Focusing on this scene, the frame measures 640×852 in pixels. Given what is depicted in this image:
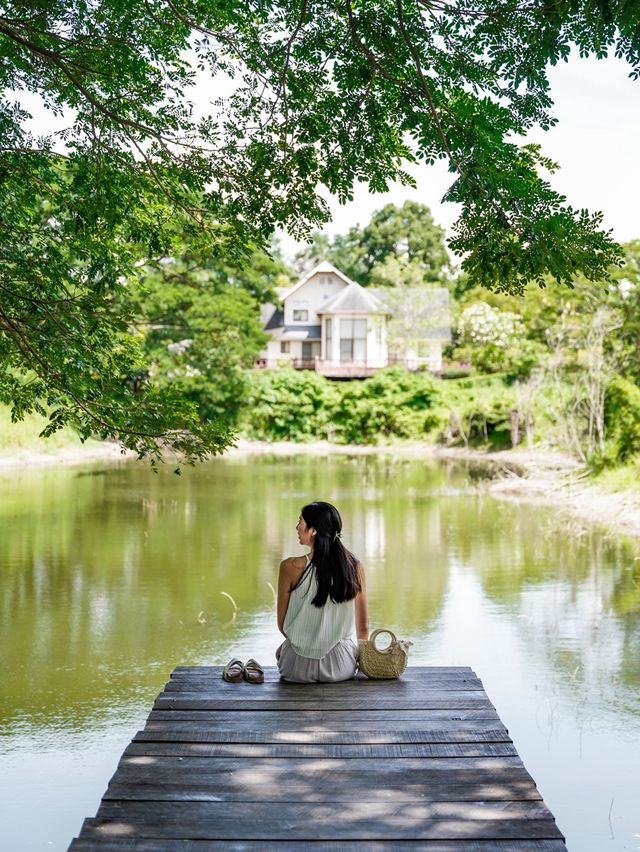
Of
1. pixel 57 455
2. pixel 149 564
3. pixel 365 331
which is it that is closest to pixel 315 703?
pixel 149 564

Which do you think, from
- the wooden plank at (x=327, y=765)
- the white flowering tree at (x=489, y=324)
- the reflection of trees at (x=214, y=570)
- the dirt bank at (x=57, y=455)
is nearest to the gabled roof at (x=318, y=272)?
the white flowering tree at (x=489, y=324)

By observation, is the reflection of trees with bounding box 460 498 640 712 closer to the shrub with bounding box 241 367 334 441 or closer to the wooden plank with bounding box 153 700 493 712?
the wooden plank with bounding box 153 700 493 712

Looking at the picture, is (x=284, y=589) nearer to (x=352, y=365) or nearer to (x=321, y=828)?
(x=321, y=828)

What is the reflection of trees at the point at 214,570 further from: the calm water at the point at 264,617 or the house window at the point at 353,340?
the house window at the point at 353,340

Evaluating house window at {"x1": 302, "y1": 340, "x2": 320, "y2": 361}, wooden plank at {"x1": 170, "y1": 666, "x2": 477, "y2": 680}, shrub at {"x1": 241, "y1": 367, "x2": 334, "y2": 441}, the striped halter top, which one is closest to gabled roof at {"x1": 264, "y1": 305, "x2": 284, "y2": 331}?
house window at {"x1": 302, "y1": 340, "x2": 320, "y2": 361}

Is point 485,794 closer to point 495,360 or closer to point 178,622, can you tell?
point 178,622

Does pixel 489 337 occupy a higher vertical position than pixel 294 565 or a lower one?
higher

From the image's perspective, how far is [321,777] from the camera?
12.5ft

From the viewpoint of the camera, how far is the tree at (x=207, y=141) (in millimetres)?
5133

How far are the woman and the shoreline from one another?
3.80 metres

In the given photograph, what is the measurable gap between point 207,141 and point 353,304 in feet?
130

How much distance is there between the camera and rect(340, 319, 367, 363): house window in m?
46.4

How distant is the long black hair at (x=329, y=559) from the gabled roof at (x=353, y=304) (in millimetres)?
40923

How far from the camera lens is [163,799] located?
11.7 feet
